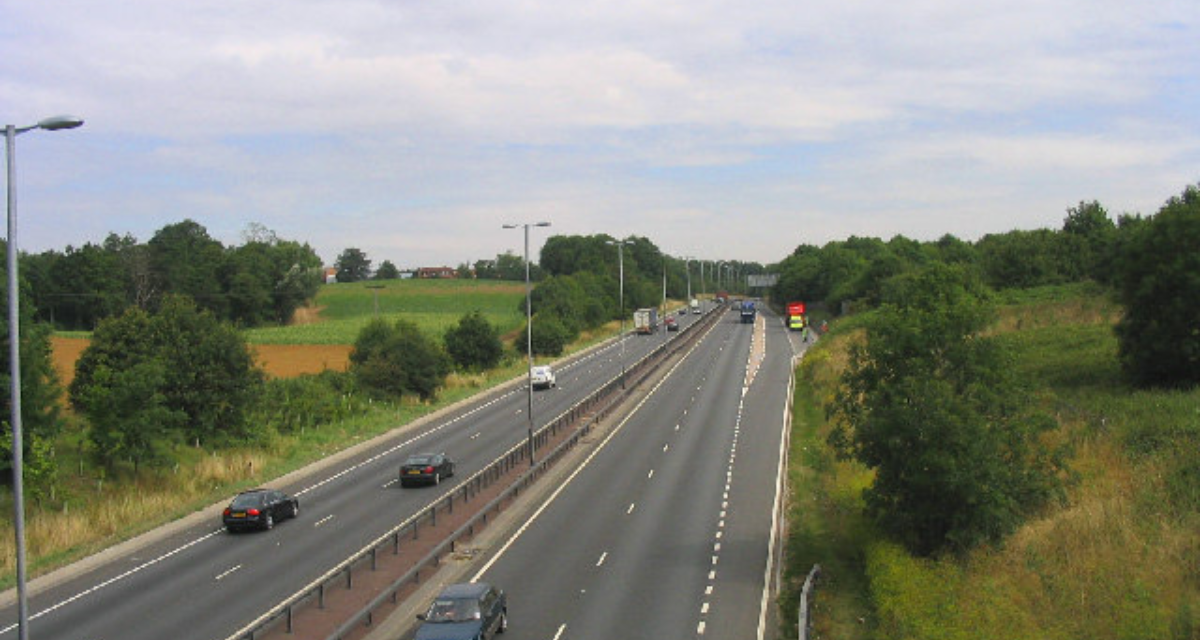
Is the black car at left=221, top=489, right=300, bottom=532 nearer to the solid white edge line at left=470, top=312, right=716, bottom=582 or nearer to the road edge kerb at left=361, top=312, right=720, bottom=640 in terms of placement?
the road edge kerb at left=361, top=312, right=720, bottom=640

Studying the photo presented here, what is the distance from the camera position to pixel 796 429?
54250mm

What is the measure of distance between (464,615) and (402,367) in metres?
51.3

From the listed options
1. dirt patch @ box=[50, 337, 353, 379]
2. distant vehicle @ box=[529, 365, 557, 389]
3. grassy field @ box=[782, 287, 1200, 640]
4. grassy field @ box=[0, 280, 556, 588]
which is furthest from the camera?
dirt patch @ box=[50, 337, 353, 379]

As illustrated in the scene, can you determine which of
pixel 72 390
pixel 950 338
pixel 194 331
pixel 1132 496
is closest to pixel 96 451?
pixel 194 331

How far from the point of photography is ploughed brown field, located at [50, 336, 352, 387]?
84.9 meters

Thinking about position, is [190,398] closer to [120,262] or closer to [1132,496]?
[1132,496]

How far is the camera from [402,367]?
2798 inches

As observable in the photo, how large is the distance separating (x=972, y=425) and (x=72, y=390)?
52.3 meters

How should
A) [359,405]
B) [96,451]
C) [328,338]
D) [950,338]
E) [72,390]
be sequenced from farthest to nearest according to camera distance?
[328,338] → [359,405] → [72,390] → [96,451] → [950,338]

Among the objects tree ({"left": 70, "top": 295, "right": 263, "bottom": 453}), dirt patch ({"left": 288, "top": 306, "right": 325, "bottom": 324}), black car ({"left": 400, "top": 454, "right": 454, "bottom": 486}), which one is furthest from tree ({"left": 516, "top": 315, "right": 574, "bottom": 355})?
dirt patch ({"left": 288, "top": 306, "right": 325, "bottom": 324})

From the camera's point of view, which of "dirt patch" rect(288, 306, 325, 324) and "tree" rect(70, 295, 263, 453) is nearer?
"tree" rect(70, 295, 263, 453)

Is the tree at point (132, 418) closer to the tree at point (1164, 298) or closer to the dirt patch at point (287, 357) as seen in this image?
the dirt patch at point (287, 357)

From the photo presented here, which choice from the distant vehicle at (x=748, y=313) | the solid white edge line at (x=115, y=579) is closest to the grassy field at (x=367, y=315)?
the distant vehicle at (x=748, y=313)

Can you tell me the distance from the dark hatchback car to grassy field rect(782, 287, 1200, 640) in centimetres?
699
